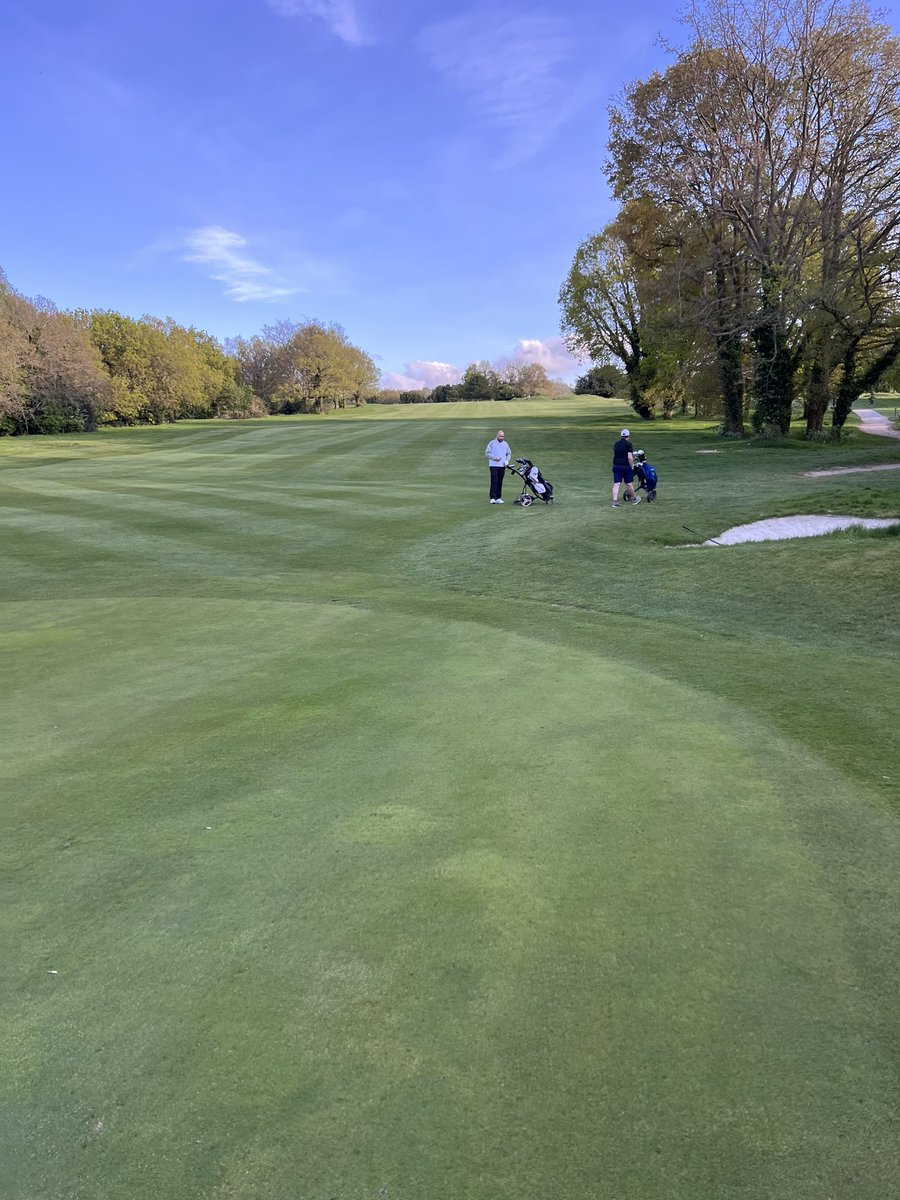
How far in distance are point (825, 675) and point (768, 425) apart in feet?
104

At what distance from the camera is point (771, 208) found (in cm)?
2856

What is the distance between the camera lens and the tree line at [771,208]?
2728cm

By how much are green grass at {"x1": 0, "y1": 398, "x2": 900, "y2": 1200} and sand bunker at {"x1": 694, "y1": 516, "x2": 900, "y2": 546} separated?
4587 mm

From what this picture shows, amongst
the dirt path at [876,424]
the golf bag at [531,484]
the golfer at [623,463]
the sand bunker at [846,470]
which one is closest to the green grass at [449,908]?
the golfer at [623,463]

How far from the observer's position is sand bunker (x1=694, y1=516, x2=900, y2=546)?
1295 cm

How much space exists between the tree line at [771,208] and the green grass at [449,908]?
25.9 meters

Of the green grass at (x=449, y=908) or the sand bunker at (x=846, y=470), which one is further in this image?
the sand bunker at (x=846, y=470)

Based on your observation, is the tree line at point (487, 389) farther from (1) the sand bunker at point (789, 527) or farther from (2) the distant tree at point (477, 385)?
(1) the sand bunker at point (789, 527)

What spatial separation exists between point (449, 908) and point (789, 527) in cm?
1247

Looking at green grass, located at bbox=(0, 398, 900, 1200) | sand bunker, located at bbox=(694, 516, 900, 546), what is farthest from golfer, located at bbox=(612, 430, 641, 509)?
green grass, located at bbox=(0, 398, 900, 1200)

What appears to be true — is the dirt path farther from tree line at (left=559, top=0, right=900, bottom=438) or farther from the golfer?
the golfer

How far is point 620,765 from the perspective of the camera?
15.0 feet

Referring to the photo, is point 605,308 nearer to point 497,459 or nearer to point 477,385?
point 497,459

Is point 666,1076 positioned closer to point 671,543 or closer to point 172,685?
point 172,685
